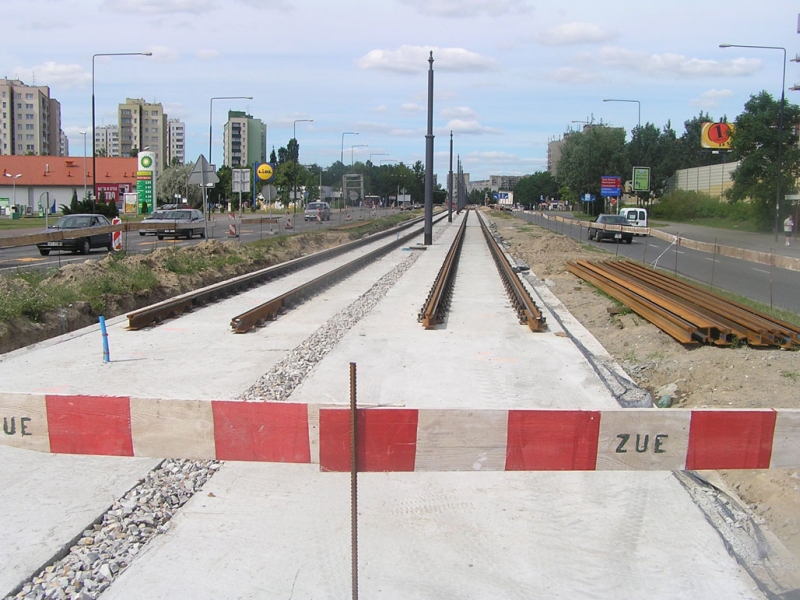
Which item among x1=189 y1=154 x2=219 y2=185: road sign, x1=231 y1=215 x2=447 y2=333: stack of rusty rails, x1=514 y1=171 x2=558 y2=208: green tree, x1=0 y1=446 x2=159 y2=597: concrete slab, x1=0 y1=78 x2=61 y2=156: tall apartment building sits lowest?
x1=0 y1=446 x2=159 y2=597: concrete slab

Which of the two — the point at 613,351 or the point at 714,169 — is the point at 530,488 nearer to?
the point at 613,351

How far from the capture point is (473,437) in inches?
208

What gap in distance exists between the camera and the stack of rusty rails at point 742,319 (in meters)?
11.1

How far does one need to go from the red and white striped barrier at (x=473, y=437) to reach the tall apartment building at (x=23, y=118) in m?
177

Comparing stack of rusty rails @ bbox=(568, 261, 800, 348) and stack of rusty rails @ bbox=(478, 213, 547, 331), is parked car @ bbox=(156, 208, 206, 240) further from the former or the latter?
stack of rusty rails @ bbox=(568, 261, 800, 348)

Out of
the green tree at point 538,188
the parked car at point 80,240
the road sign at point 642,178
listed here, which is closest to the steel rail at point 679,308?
the parked car at point 80,240

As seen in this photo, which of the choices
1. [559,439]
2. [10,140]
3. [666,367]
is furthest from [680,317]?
[10,140]

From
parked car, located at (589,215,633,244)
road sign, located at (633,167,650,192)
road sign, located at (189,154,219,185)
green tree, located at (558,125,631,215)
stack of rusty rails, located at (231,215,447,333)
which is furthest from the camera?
green tree, located at (558,125,631,215)

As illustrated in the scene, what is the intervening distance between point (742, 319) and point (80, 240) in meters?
23.4

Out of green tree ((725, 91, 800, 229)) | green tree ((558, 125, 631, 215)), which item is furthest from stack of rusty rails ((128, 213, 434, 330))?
green tree ((558, 125, 631, 215))

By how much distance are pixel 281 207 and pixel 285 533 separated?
116100 mm

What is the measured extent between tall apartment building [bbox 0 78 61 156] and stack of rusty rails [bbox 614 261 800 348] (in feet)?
559

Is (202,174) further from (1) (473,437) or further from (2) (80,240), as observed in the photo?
(1) (473,437)

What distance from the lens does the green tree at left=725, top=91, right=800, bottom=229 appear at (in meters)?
49.8
